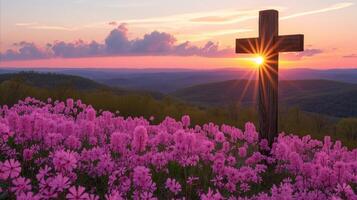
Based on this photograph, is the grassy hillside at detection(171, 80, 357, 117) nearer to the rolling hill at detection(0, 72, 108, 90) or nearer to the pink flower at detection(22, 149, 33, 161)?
the rolling hill at detection(0, 72, 108, 90)

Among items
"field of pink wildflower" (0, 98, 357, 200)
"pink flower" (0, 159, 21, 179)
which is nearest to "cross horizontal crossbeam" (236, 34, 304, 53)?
"field of pink wildflower" (0, 98, 357, 200)

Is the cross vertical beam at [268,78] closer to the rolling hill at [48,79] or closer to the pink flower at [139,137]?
the pink flower at [139,137]

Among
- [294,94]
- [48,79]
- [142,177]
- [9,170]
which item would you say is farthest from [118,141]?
[294,94]

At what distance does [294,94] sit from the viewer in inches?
6378

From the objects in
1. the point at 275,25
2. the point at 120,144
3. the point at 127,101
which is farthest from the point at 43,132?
the point at 127,101

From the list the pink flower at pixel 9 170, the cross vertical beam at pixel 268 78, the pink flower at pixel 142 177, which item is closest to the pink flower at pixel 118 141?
the pink flower at pixel 142 177

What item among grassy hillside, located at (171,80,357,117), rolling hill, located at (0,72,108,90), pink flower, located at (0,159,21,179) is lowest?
grassy hillside, located at (171,80,357,117)

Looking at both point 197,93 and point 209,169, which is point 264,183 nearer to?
point 209,169

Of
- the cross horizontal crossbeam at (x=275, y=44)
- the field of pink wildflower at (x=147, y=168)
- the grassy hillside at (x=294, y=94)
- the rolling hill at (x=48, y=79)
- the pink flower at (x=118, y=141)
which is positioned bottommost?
the grassy hillside at (x=294, y=94)

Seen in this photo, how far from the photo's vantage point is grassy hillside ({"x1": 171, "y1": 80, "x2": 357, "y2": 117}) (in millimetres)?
118381

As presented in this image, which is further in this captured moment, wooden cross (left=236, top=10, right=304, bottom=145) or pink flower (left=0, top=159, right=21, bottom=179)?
wooden cross (left=236, top=10, right=304, bottom=145)

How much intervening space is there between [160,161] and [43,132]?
68.5 inches

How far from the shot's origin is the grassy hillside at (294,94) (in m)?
118

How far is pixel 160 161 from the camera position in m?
6.38
